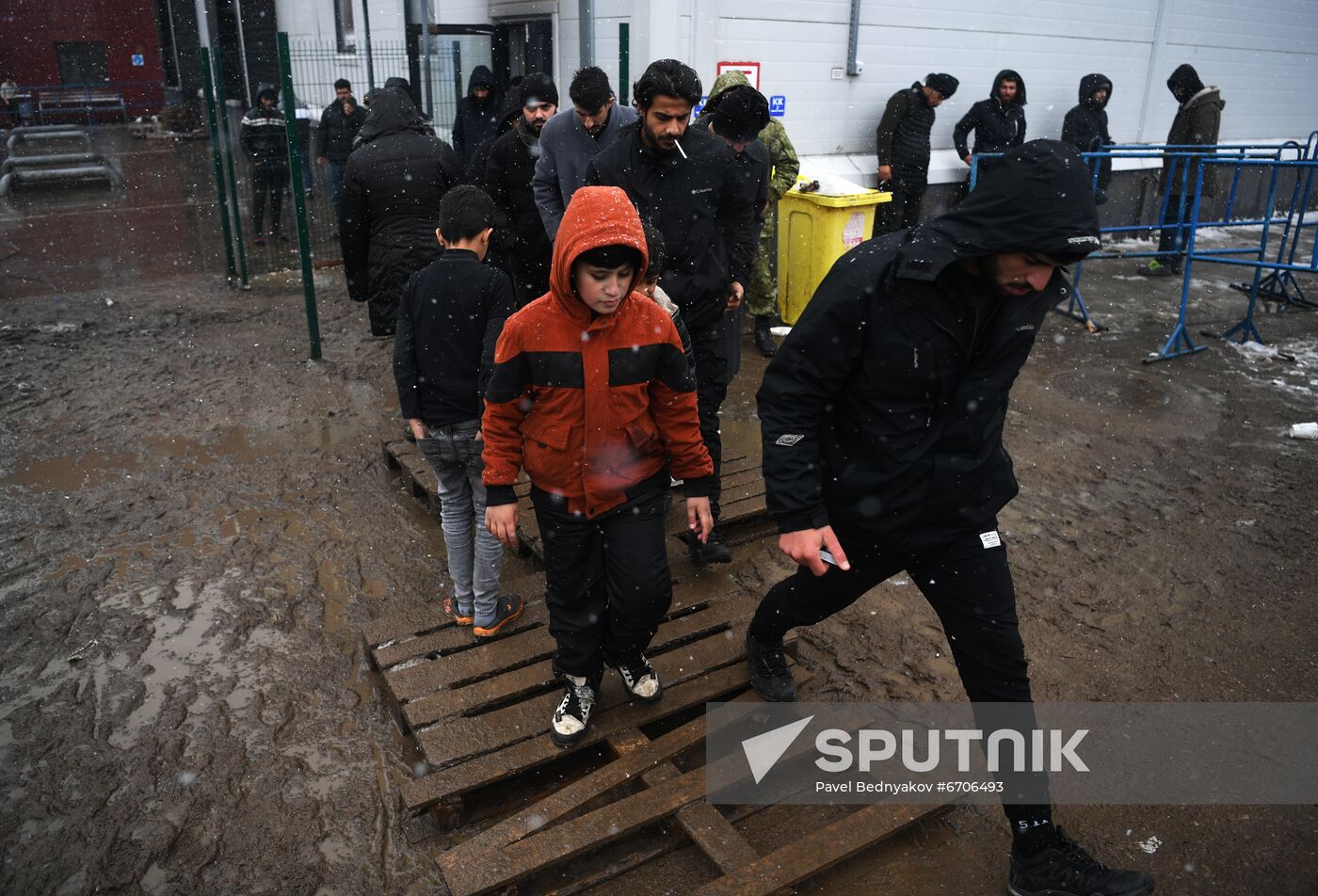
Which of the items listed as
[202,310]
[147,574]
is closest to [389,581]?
[147,574]

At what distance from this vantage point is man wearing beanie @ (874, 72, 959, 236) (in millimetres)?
9703

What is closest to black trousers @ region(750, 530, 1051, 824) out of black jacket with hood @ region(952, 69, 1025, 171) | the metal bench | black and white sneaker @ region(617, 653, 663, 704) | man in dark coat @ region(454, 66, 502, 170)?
black and white sneaker @ region(617, 653, 663, 704)

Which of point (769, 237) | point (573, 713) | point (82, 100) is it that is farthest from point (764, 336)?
point (82, 100)

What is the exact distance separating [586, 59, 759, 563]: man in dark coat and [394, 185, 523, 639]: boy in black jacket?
676mm

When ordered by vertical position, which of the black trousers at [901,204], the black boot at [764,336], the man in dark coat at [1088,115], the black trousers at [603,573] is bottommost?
the black boot at [764,336]

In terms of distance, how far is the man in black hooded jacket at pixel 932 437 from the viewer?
2.41 meters

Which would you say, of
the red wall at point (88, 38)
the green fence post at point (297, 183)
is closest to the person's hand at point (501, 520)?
the green fence post at point (297, 183)

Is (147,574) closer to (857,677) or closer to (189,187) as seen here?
(857,677)

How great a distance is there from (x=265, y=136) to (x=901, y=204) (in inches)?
280

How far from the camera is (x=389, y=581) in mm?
4363

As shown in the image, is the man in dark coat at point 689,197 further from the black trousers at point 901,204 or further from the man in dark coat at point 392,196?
the black trousers at point 901,204

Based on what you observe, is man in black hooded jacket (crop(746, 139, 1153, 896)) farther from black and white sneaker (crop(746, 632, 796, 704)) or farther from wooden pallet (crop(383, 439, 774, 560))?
wooden pallet (crop(383, 439, 774, 560))

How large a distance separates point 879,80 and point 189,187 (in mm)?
12180

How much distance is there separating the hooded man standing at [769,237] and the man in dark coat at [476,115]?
2536 mm
